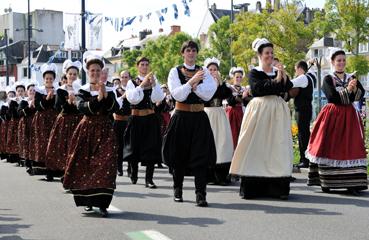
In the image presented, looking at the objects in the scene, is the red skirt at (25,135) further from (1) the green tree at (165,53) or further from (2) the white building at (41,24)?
(2) the white building at (41,24)

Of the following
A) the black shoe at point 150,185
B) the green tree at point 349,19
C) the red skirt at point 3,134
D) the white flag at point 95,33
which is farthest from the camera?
the green tree at point 349,19

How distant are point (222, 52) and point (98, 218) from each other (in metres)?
53.9

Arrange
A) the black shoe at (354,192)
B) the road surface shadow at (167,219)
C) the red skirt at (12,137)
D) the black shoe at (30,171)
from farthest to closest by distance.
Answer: the red skirt at (12,137), the black shoe at (30,171), the black shoe at (354,192), the road surface shadow at (167,219)

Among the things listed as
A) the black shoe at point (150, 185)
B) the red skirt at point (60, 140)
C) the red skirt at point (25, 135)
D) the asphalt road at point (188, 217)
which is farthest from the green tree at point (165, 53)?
the asphalt road at point (188, 217)

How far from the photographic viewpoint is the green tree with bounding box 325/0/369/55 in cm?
3591

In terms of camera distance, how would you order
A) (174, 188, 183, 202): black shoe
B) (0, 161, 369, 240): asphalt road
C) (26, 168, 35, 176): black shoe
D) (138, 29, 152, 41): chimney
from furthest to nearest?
(138, 29, 152, 41): chimney, (26, 168, 35, 176): black shoe, (174, 188, 183, 202): black shoe, (0, 161, 369, 240): asphalt road

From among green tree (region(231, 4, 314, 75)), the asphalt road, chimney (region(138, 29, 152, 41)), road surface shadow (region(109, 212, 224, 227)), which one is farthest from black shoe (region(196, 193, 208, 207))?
chimney (region(138, 29, 152, 41))

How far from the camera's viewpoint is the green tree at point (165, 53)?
69.3 metres

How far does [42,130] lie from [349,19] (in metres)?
26.1

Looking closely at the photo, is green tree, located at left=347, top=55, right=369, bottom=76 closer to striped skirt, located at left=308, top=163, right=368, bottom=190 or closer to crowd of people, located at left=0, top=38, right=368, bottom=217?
crowd of people, located at left=0, top=38, right=368, bottom=217

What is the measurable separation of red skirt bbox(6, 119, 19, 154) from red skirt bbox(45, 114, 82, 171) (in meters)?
6.15

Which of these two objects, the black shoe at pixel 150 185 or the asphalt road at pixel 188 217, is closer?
the asphalt road at pixel 188 217

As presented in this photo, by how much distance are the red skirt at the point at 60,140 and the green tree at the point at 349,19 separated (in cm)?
2687

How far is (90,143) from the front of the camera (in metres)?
8.52
